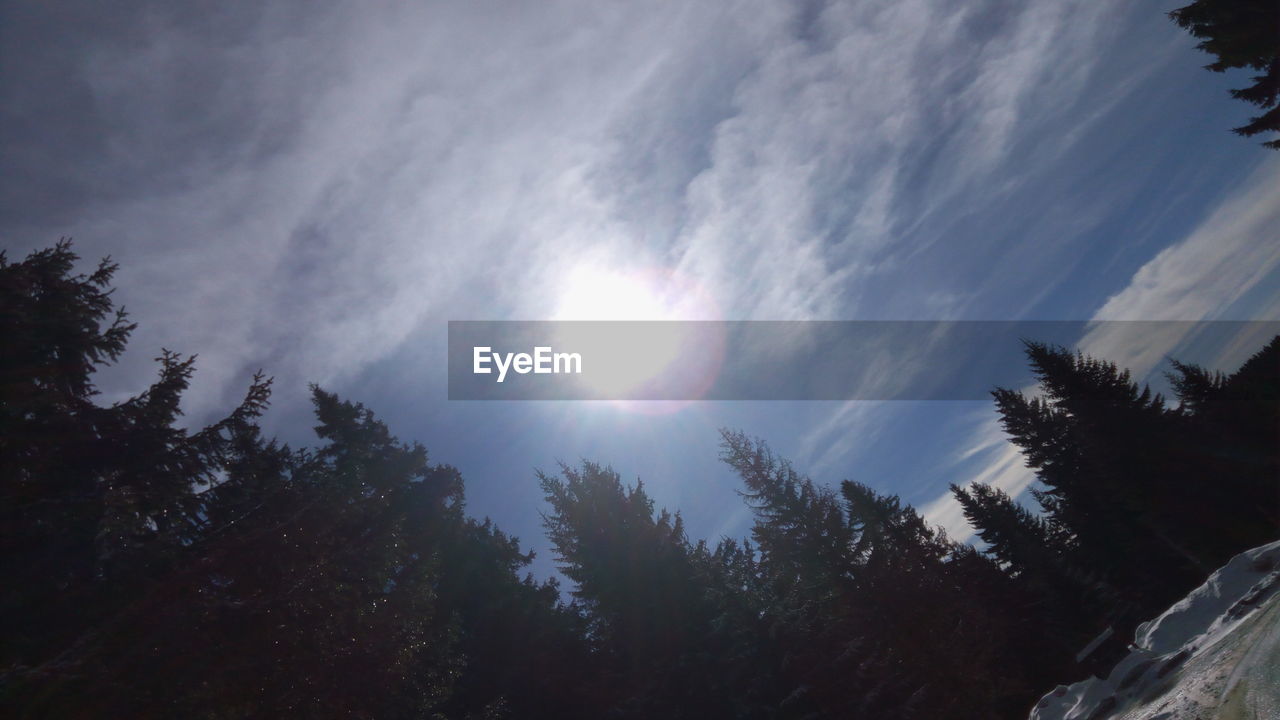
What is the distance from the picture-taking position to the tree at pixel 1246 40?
48.0 ft

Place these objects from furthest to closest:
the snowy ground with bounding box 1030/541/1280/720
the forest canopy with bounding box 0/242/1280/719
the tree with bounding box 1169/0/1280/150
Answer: the tree with bounding box 1169/0/1280/150 → the forest canopy with bounding box 0/242/1280/719 → the snowy ground with bounding box 1030/541/1280/720

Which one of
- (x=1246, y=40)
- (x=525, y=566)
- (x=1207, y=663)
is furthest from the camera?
(x=525, y=566)

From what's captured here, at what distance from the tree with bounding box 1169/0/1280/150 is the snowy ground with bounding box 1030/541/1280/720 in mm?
15956

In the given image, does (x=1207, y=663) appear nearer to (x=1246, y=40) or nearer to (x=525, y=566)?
(x=1246, y=40)

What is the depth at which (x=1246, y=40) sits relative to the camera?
1511 centimetres

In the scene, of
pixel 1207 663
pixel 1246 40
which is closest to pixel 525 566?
pixel 1207 663

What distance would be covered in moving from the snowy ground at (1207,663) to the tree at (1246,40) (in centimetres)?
1596

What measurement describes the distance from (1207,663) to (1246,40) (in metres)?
19.0

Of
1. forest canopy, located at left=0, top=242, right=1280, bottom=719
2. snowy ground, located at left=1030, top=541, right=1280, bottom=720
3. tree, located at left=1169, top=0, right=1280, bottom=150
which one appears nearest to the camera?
snowy ground, located at left=1030, top=541, right=1280, bottom=720

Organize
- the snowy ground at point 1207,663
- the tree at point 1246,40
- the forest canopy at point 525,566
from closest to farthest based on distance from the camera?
the snowy ground at point 1207,663 → the forest canopy at point 525,566 → the tree at point 1246,40

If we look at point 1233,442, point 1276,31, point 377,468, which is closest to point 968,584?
point 1233,442

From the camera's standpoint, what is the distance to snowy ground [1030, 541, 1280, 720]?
428 centimetres

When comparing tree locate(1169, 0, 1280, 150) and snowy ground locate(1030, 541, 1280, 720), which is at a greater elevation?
tree locate(1169, 0, 1280, 150)

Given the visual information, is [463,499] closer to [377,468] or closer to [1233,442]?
[377,468]
